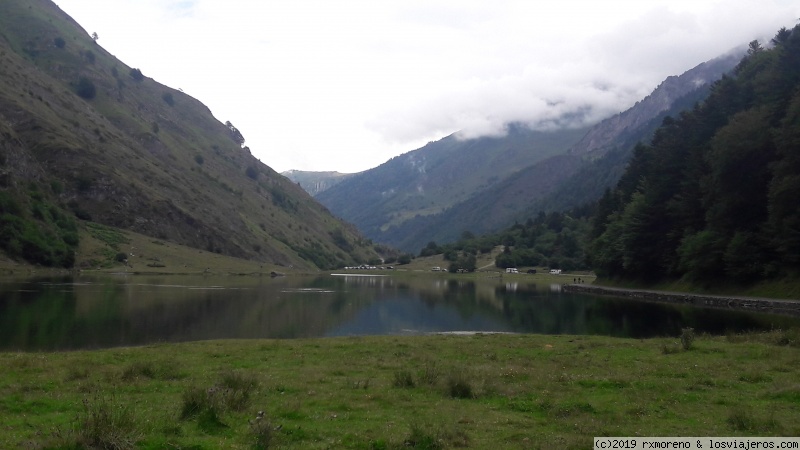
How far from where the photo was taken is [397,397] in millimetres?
18781

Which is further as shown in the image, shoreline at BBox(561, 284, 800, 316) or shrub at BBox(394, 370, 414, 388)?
shoreline at BBox(561, 284, 800, 316)

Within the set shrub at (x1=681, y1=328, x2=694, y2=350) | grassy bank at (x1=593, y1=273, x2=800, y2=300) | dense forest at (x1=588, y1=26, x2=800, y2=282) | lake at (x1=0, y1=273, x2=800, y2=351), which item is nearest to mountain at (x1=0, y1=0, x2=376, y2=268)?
lake at (x1=0, y1=273, x2=800, y2=351)

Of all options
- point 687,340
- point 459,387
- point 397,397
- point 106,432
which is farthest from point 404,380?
point 687,340

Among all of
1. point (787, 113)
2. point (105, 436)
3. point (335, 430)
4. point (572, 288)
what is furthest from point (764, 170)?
point (105, 436)

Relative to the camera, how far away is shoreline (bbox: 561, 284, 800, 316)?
5781 centimetres

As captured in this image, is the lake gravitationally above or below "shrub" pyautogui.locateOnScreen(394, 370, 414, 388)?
below

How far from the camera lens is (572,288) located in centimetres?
11744

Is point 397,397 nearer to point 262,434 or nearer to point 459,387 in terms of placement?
point 459,387

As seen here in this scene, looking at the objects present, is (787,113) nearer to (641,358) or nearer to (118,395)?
(641,358)

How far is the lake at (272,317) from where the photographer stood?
43.3 meters

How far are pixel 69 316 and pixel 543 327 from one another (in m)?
40.0

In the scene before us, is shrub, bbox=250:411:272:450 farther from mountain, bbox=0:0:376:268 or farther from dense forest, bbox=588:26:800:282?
mountain, bbox=0:0:376:268

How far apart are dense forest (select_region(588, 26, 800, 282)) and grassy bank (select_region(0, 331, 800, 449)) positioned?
41.5 m

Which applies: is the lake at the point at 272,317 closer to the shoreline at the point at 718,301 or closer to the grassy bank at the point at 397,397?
the shoreline at the point at 718,301
